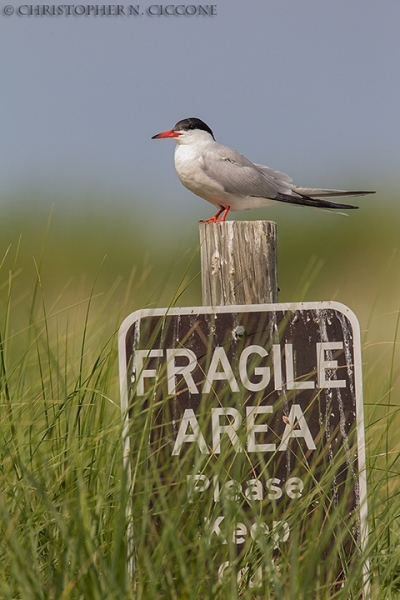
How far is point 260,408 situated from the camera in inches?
100

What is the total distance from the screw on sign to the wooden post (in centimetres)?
22

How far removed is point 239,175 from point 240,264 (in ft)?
7.77

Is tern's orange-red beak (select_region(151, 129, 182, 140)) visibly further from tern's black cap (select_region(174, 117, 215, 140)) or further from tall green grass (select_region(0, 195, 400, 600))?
tall green grass (select_region(0, 195, 400, 600))

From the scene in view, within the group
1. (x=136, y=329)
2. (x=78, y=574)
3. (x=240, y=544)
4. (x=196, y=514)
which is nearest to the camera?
(x=78, y=574)

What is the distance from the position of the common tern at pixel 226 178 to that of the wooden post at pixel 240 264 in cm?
202

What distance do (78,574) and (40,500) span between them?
365mm

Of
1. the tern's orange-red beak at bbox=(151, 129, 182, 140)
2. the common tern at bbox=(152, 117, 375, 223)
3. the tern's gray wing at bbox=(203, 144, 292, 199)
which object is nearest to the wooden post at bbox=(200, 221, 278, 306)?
the common tern at bbox=(152, 117, 375, 223)

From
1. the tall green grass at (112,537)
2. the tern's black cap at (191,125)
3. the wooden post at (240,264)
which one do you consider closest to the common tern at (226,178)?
the tern's black cap at (191,125)

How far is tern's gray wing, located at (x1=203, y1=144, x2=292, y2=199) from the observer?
510 centimetres

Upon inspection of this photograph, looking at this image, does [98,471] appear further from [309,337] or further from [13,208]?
[13,208]

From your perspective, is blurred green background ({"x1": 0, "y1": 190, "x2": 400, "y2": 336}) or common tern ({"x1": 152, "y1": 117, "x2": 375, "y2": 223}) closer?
common tern ({"x1": 152, "y1": 117, "x2": 375, "y2": 223})

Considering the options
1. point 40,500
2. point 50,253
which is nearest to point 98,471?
point 40,500

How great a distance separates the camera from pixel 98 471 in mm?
2527

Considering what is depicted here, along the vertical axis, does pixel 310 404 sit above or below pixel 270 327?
below
